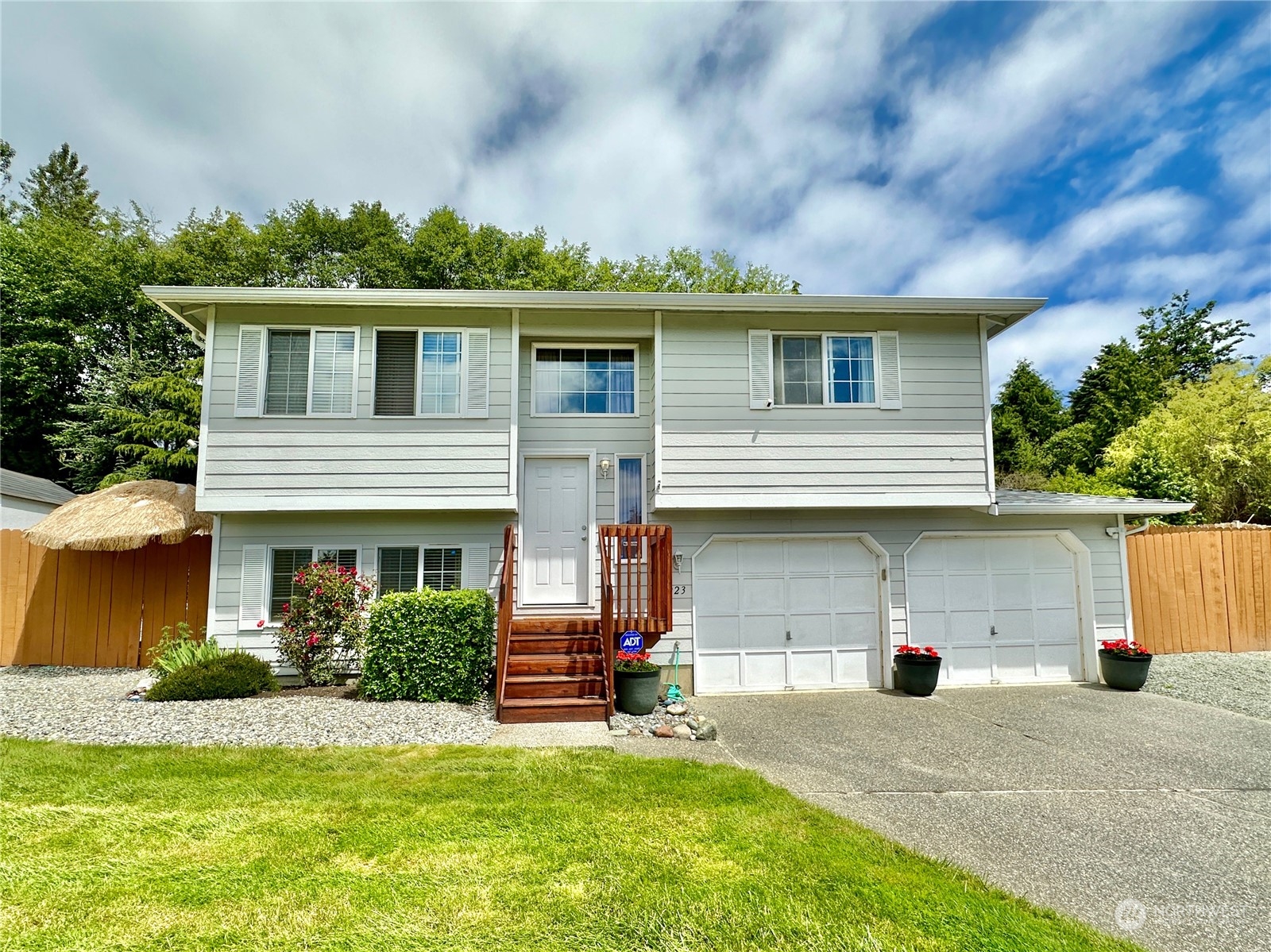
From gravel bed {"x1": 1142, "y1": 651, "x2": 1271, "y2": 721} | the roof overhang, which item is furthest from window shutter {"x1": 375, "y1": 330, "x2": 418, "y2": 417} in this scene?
gravel bed {"x1": 1142, "y1": 651, "x2": 1271, "y2": 721}

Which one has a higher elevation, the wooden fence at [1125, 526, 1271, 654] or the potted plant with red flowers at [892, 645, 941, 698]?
the wooden fence at [1125, 526, 1271, 654]

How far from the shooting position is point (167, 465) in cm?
1478

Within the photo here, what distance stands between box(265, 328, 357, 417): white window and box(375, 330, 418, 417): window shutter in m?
0.30

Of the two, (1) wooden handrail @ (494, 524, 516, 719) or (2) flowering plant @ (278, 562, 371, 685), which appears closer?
(1) wooden handrail @ (494, 524, 516, 719)

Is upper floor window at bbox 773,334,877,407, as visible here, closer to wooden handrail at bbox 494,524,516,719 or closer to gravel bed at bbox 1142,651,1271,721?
wooden handrail at bbox 494,524,516,719

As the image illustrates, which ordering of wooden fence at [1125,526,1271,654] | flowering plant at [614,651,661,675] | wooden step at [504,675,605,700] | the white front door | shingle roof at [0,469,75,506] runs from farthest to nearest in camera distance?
shingle roof at [0,469,75,506] → wooden fence at [1125,526,1271,654] → the white front door → flowering plant at [614,651,661,675] → wooden step at [504,675,605,700]

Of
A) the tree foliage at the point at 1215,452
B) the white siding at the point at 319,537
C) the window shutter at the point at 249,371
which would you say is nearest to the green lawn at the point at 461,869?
the white siding at the point at 319,537

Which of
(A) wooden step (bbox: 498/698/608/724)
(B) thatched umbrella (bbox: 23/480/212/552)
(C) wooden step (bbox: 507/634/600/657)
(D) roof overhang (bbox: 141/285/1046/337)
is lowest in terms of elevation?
(A) wooden step (bbox: 498/698/608/724)

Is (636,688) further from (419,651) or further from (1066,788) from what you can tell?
(1066,788)

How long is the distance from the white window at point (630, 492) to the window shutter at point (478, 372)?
2.12 m

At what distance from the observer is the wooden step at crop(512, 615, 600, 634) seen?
24.8 feet

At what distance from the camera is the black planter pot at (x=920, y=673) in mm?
7906

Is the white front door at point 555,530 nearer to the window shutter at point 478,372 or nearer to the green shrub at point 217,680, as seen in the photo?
the window shutter at point 478,372

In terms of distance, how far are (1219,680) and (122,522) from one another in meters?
15.4
